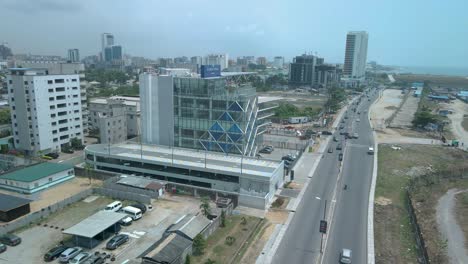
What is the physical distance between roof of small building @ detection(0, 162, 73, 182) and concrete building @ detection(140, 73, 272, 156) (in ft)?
54.1

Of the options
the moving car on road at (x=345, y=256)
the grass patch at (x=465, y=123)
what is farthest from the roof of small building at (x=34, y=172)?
the grass patch at (x=465, y=123)

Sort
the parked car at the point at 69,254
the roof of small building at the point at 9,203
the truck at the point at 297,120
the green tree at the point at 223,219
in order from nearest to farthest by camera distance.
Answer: the parked car at the point at 69,254 < the green tree at the point at 223,219 < the roof of small building at the point at 9,203 < the truck at the point at 297,120

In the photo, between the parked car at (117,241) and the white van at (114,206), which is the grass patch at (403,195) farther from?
the white van at (114,206)

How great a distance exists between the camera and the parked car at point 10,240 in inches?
1268

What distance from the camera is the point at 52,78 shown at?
64.7m

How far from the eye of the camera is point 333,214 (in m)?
40.4

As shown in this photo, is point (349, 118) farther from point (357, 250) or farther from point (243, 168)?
point (357, 250)

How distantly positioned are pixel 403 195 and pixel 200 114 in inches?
1381

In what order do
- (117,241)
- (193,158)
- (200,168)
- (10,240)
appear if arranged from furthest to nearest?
(193,158)
(200,168)
(117,241)
(10,240)

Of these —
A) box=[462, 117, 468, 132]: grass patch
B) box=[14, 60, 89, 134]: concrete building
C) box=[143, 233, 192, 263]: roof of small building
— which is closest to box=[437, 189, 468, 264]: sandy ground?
box=[143, 233, 192, 263]: roof of small building

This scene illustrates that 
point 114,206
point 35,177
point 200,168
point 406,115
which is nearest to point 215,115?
point 200,168

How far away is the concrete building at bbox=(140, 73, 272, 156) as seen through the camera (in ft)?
184

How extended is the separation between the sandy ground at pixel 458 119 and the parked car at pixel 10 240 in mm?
94822

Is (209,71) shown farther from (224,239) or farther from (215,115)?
(224,239)
